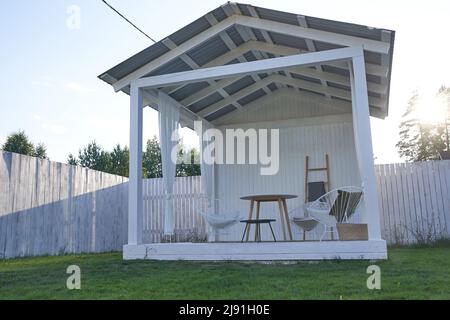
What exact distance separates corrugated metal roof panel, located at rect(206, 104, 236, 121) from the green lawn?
15.1ft

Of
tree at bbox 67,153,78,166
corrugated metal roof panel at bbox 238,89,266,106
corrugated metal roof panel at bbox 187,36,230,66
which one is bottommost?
corrugated metal roof panel at bbox 238,89,266,106

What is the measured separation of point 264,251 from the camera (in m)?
5.47

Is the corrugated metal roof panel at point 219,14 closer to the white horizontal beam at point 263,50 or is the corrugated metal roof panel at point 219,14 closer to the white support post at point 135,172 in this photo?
the white horizontal beam at point 263,50

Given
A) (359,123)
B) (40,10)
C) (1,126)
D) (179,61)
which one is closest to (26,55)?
(40,10)

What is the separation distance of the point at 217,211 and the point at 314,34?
15.6 feet

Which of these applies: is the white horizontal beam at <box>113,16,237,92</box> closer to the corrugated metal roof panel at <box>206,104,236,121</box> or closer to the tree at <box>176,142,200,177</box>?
the corrugated metal roof panel at <box>206,104,236,121</box>

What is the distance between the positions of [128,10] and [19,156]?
13.9ft

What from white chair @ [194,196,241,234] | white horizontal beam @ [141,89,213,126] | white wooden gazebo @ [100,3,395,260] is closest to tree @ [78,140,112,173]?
white chair @ [194,196,241,234]

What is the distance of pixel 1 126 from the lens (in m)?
18.2

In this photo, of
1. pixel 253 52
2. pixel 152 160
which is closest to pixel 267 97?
pixel 253 52

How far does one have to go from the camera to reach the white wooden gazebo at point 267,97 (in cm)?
539

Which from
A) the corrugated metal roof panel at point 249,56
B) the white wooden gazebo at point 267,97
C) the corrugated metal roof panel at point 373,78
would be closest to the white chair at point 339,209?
the white wooden gazebo at point 267,97

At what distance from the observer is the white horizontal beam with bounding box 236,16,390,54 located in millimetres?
5387

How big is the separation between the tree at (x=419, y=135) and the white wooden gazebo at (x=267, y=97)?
632 inches
